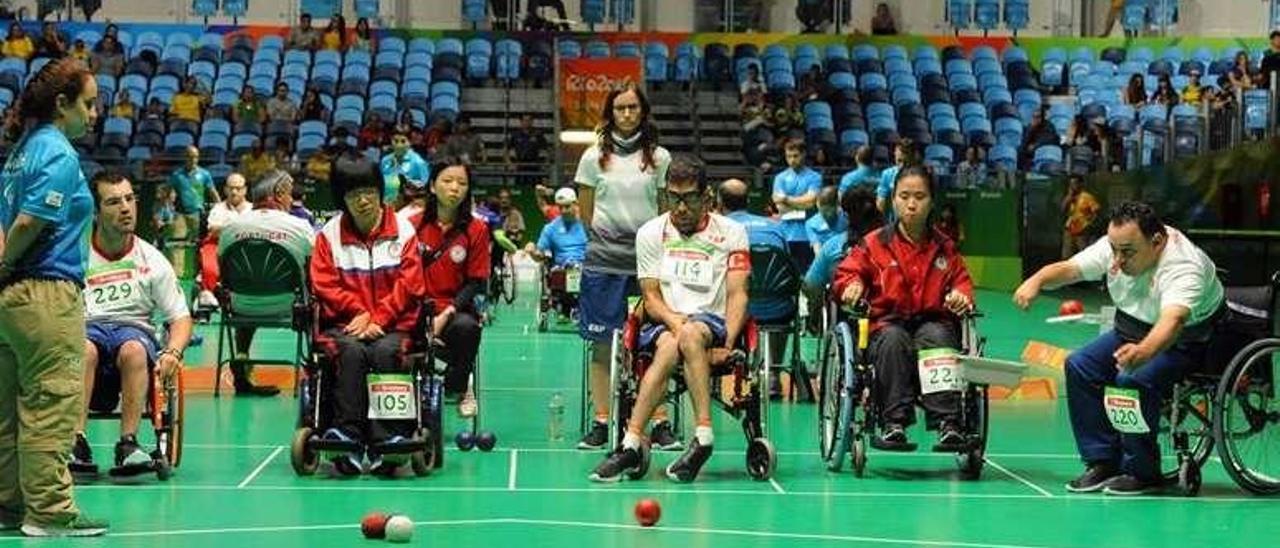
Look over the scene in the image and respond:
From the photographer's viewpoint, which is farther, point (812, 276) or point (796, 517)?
point (812, 276)

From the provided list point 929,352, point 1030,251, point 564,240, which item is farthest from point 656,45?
point 929,352

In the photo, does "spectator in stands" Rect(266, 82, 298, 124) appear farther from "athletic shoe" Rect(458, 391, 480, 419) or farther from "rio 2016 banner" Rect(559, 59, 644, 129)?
"athletic shoe" Rect(458, 391, 480, 419)

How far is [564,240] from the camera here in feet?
58.2

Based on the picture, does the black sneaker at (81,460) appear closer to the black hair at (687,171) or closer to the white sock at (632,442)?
the white sock at (632,442)

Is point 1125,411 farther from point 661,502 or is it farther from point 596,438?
point 596,438

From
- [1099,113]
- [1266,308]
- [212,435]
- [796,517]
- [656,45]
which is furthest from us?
[656,45]

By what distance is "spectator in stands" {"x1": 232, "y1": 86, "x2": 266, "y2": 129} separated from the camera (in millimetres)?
28828

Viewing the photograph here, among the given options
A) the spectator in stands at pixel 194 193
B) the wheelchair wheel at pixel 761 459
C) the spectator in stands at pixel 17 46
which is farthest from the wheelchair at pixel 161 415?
the spectator in stands at pixel 17 46

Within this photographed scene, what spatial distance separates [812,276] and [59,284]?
5487 millimetres

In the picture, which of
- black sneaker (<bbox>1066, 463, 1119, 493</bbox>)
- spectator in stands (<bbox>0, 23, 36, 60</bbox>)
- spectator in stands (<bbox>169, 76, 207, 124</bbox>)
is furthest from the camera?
spectator in stands (<bbox>0, 23, 36, 60</bbox>)

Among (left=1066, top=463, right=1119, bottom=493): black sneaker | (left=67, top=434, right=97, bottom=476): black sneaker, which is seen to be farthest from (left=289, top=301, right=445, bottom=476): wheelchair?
(left=1066, top=463, right=1119, bottom=493): black sneaker

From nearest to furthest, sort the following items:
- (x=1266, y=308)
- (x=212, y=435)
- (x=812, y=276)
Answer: (x=1266, y=308) → (x=212, y=435) → (x=812, y=276)

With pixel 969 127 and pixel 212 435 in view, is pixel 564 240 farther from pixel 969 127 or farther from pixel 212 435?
pixel 969 127

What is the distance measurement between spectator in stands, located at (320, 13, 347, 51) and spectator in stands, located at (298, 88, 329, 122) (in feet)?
8.45
